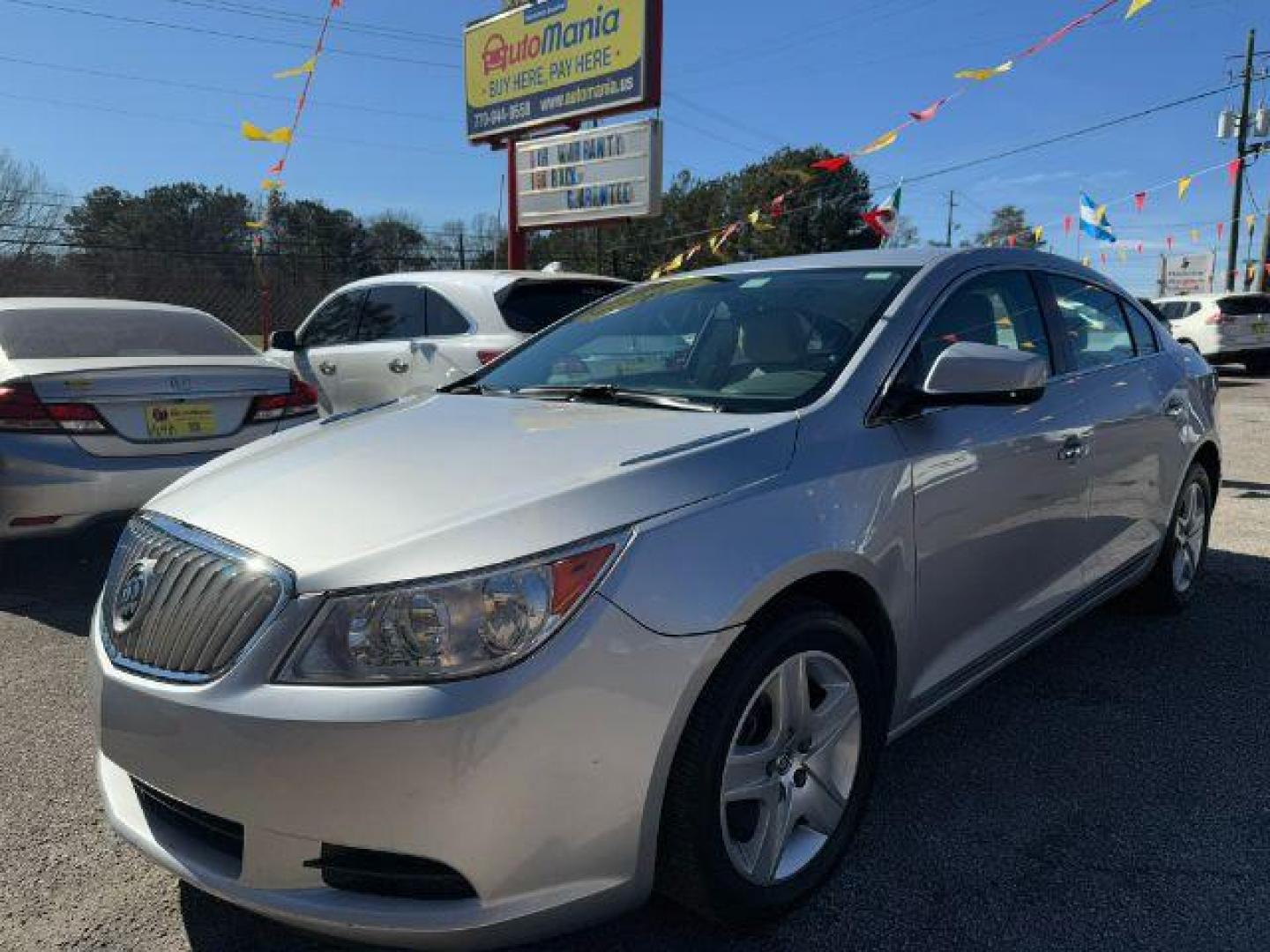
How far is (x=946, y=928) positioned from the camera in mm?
2223

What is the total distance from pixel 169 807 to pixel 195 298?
20.3m

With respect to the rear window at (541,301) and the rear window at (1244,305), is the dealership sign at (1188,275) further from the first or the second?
the rear window at (541,301)

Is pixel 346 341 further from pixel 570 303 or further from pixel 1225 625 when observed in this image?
pixel 1225 625

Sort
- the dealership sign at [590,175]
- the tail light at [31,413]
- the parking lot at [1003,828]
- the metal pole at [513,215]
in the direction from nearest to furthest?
1. the parking lot at [1003,828]
2. the tail light at [31,413]
3. the dealership sign at [590,175]
4. the metal pole at [513,215]

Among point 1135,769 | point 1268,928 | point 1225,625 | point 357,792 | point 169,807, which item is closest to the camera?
point 357,792

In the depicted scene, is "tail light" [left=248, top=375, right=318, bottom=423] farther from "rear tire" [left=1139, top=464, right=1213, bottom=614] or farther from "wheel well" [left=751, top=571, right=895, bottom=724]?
"rear tire" [left=1139, top=464, right=1213, bottom=614]

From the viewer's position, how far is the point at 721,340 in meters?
3.08

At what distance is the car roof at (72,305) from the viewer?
522 centimetres

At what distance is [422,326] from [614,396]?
12.8ft

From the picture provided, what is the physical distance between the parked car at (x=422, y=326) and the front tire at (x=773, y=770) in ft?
11.7

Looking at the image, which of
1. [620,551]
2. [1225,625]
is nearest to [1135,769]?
[1225,625]

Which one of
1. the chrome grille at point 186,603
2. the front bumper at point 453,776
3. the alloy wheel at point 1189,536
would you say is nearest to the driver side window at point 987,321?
the front bumper at point 453,776

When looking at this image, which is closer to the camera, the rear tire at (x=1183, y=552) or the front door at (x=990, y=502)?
the front door at (x=990, y=502)

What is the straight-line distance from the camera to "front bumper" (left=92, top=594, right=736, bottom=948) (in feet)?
5.49
